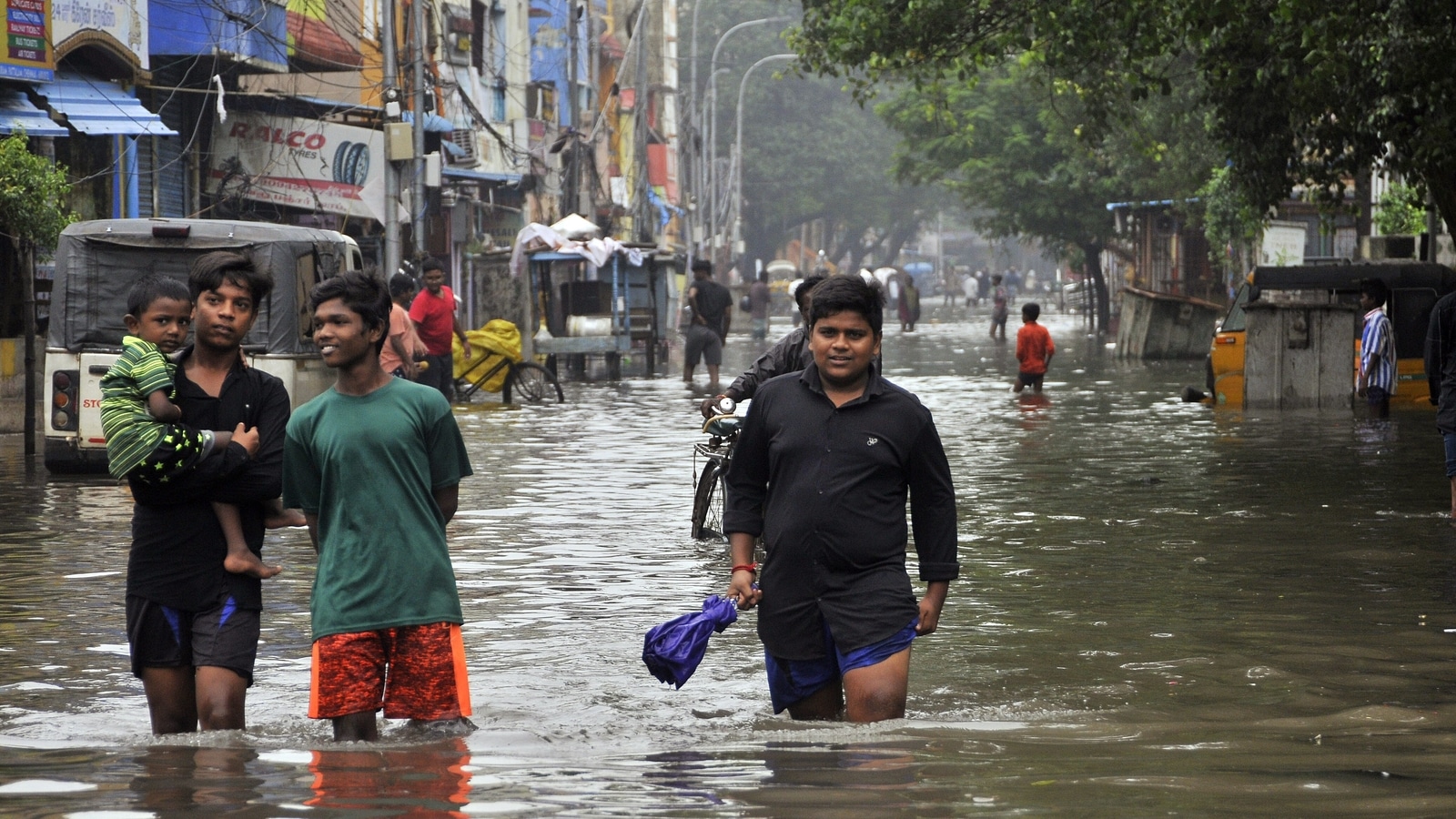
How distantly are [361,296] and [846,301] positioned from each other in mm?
1317

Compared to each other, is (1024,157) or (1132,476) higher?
(1024,157)

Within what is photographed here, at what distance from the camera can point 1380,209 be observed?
30578 millimetres

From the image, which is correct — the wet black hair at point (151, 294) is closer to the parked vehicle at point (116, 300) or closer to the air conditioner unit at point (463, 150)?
the parked vehicle at point (116, 300)

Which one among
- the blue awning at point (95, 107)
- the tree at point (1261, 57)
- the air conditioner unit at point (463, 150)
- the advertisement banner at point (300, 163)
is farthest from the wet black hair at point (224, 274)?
the air conditioner unit at point (463, 150)

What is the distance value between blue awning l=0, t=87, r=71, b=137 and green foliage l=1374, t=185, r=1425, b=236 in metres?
17.1

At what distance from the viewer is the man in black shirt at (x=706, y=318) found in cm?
2667

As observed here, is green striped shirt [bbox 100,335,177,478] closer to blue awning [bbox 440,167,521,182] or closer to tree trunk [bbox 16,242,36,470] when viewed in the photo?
tree trunk [bbox 16,242,36,470]

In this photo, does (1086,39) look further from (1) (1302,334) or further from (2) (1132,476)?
(1) (1302,334)

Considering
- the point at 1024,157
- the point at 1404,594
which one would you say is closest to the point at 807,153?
the point at 1024,157

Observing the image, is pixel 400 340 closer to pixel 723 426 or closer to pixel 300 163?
pixel 723 426

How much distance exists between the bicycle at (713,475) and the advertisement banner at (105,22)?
38.0 ft

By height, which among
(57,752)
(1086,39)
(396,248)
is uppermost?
(1086,39)

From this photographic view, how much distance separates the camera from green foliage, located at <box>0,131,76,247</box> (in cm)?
1727

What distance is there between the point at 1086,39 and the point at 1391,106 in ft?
15.0
